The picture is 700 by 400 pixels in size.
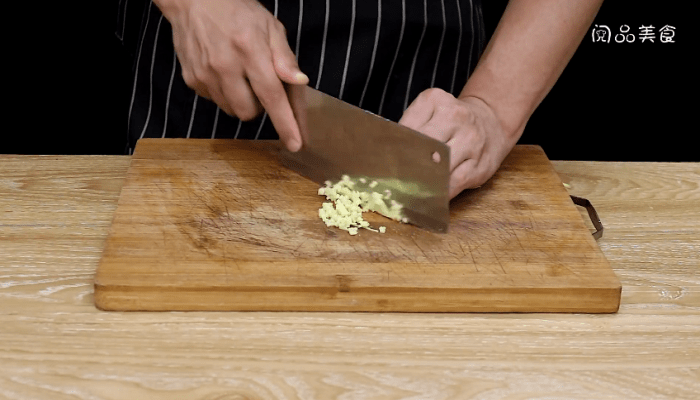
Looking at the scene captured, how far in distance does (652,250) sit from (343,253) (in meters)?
0.39

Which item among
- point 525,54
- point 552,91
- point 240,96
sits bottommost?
point 552,91

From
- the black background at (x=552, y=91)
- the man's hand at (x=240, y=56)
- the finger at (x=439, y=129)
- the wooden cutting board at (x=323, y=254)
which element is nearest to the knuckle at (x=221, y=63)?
the man's hand at (x=240, y=56)

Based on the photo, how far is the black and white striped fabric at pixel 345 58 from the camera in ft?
4.06

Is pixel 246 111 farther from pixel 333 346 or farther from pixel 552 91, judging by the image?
pixel 552 91

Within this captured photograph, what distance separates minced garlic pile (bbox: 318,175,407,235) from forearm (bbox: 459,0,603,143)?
249 mm

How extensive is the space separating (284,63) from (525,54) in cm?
37

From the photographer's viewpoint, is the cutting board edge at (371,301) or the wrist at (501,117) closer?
the cutting board edge at (371,301)

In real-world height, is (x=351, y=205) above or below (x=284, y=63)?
below

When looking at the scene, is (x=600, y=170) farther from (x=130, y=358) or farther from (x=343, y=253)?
(x=130, y=358)

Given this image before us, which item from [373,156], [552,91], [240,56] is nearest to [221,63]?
[240,56]

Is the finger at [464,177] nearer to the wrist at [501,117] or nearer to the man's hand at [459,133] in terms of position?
the man's hand at [459,133]

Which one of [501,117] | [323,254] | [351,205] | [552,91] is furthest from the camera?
[552,91]

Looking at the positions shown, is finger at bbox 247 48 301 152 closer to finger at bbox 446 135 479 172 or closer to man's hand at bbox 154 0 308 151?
man's hand at bbox 154 0 308 151

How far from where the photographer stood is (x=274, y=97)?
1.06 m
